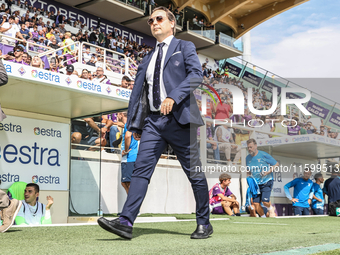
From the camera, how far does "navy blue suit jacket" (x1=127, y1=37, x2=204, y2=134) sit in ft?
9.87

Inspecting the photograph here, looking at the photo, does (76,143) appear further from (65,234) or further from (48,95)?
(65,234)

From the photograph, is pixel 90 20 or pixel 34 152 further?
pixel 90 20

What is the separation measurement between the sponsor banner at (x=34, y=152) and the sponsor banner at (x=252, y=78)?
2020 cm

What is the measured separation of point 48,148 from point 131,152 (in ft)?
4.70

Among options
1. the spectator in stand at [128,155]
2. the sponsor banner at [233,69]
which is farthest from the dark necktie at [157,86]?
the sponsor banner at [233,69]

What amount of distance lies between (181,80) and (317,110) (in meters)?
17.9

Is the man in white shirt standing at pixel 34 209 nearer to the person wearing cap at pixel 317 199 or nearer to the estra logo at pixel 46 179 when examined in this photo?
the estra logo at pixel 46 179

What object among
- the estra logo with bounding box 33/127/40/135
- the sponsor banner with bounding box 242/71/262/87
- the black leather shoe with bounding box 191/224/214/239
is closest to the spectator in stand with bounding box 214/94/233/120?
the estra logo with bounding box 33/127/40/135

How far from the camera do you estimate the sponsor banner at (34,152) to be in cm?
618

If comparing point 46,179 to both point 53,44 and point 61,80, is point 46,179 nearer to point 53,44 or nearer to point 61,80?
point 61,80

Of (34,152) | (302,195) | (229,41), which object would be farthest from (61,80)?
(229,41)

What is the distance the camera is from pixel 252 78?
26016 millimetres

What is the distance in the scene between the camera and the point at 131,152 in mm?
7125

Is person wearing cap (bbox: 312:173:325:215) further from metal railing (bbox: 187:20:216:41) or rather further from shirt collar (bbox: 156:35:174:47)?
metal railing (bbox: 187:20:216:41)
